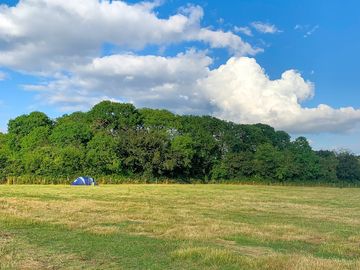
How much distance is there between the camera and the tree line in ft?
284

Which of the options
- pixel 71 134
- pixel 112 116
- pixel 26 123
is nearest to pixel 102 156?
pixel 71 134

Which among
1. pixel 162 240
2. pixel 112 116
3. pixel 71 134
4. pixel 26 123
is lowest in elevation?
pixel 162 240

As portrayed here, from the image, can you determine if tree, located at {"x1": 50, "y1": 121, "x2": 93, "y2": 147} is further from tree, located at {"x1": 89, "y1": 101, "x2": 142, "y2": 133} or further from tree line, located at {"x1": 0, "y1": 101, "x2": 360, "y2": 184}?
tree, located at {"x1": 89, "y1": 101, "x2": 142, "y2": 133}

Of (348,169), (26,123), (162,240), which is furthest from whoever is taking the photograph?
(348,169)

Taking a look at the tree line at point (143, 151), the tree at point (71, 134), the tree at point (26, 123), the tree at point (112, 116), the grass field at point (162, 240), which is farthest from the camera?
the tree at point (112, 116)

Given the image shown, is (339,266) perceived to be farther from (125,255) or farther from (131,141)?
(131,141)

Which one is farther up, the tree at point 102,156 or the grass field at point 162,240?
the tree at point 102,156

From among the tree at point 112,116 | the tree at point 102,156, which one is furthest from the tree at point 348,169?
the tree at point 102,156

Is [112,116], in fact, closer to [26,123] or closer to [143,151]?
[143,151]

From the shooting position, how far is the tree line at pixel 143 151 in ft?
284

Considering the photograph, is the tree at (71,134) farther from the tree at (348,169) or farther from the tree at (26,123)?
the tree at (348,169)

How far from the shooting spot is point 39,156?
84625 millimetres

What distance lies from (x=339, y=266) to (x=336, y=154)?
148 m

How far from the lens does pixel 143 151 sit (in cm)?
9694
